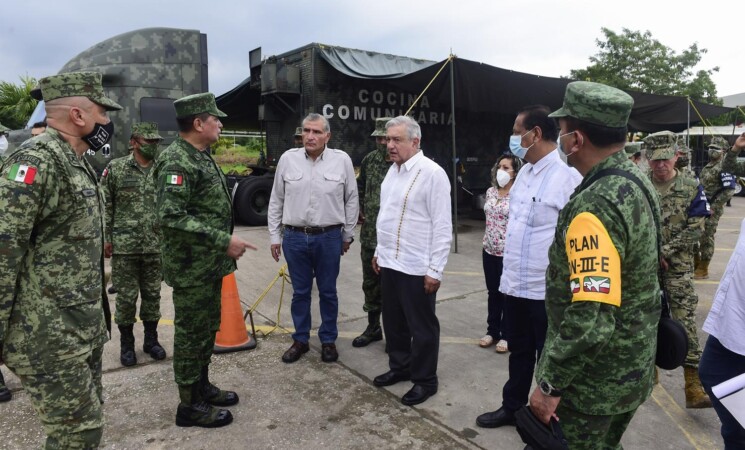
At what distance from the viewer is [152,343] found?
3893mm

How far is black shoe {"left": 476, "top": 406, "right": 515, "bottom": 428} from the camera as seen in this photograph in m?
2.89

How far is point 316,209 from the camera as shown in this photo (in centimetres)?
371

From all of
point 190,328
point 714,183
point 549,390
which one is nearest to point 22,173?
point 190,328

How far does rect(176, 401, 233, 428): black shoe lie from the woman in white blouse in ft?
7.12

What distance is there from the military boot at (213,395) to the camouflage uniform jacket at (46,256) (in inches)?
44.7

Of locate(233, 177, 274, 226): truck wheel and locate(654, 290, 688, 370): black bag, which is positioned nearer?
locate(654, 290, 688, 370): black bag

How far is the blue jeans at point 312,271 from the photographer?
3760 mm

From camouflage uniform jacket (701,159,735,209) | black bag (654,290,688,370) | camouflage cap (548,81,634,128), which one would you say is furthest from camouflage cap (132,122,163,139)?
camouflage uniform jacket (701,159,735,209)

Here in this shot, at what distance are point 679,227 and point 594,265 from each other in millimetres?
2409

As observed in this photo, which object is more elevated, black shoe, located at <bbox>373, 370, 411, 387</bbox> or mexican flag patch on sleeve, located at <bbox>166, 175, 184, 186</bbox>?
mexican flag patch on sleeve, located at <bbox>166, 175, 184, 186</bbox>

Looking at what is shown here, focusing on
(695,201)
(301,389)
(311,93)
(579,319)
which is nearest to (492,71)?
(311,93)

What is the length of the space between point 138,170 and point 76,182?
2066 mm

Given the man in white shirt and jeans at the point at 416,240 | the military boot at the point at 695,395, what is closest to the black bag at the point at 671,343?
the man in white shirt and jeans at the point at 416,240

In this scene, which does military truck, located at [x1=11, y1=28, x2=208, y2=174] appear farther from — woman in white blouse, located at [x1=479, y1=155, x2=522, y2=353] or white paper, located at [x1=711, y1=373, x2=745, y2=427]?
white paper, located at [x1=711, y1=373, x2=745, y2=427]
